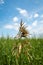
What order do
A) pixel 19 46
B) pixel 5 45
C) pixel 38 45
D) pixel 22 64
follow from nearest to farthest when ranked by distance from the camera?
1. pixel 19 46
2. pixel 22 64
3. pixel 5 45
4. pixel 38 45

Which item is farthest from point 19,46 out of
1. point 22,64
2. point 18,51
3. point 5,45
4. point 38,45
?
point 38,45

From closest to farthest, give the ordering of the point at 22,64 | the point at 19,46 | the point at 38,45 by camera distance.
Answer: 1. the point at 19,46
2. the point at 22,64
3. the point at 38,45

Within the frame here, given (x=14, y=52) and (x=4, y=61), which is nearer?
(x=14, y=52)

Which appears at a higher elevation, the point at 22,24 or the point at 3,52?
the point at 22,24

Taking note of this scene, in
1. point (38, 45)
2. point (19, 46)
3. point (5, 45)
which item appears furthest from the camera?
point (38, 45)

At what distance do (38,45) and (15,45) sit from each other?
4903 mm

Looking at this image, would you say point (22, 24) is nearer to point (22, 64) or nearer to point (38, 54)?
point (22, 64)

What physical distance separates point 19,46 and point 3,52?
4033 millimetres

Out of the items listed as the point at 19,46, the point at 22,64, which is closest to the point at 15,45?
the point at 19,46

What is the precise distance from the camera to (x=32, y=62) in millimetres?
6754

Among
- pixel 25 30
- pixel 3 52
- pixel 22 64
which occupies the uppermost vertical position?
pixel 25 30

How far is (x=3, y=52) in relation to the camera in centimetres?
657

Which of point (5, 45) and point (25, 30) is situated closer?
point (25, 30)

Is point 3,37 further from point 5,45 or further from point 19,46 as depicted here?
point 19,46
